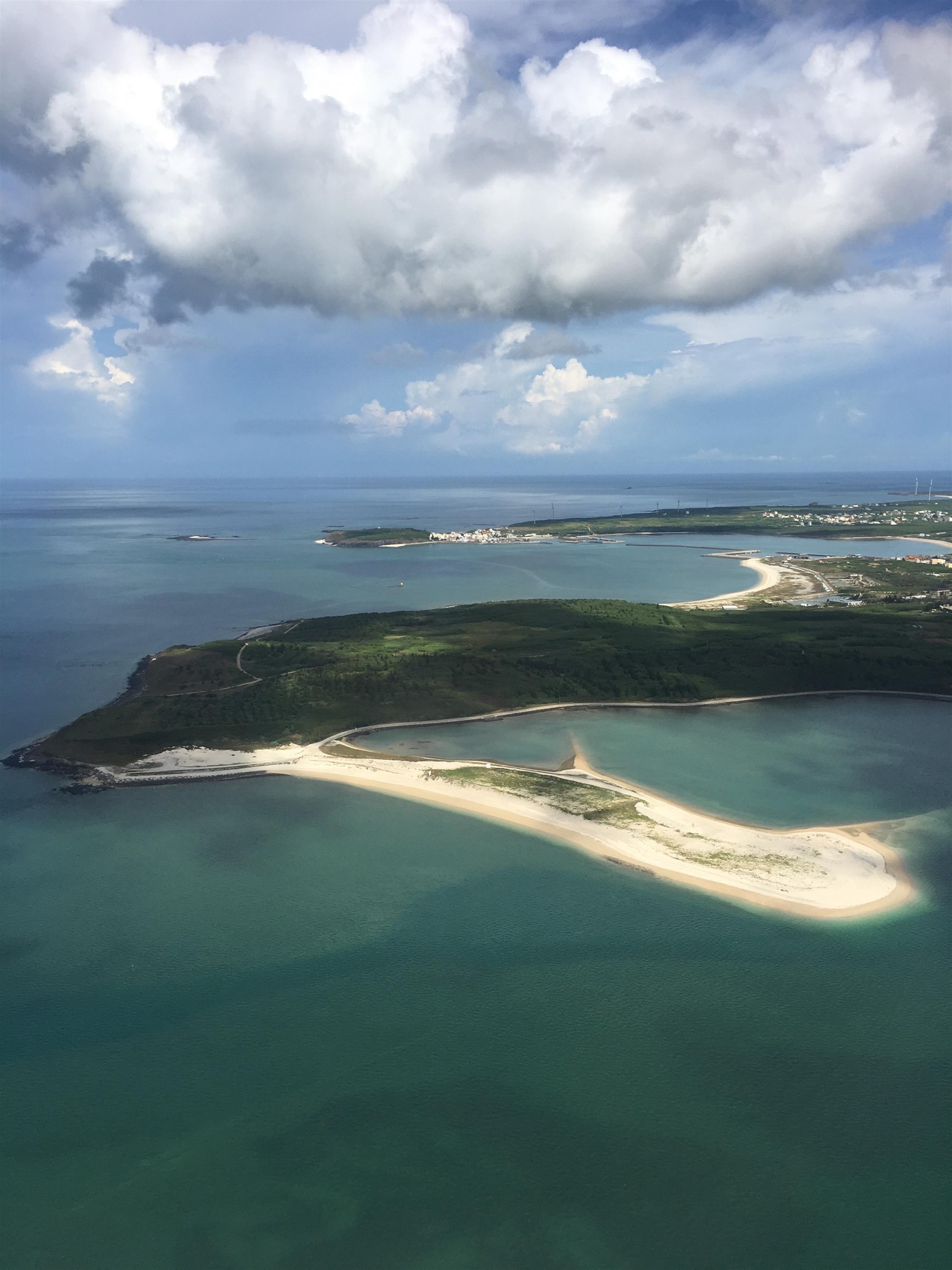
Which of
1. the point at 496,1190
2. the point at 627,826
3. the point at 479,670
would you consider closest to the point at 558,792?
the point at 627,826

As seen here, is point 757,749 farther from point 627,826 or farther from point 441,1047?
point 441,1047

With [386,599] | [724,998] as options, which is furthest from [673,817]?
[386,599]

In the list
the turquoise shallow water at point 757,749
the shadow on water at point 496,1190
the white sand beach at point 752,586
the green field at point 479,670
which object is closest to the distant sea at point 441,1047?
the shadow on water at point 496,1190

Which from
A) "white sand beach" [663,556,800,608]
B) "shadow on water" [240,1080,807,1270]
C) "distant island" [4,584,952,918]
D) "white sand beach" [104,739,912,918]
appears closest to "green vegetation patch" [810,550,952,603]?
"white sand beach" [663,556,800,608]

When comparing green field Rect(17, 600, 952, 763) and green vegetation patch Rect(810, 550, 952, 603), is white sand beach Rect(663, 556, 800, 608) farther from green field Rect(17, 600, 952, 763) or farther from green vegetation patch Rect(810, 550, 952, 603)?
green field Rect(17, 600, 952, 763)

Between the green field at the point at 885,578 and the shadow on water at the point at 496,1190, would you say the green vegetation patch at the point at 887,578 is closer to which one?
the green field at the point at 885,578
